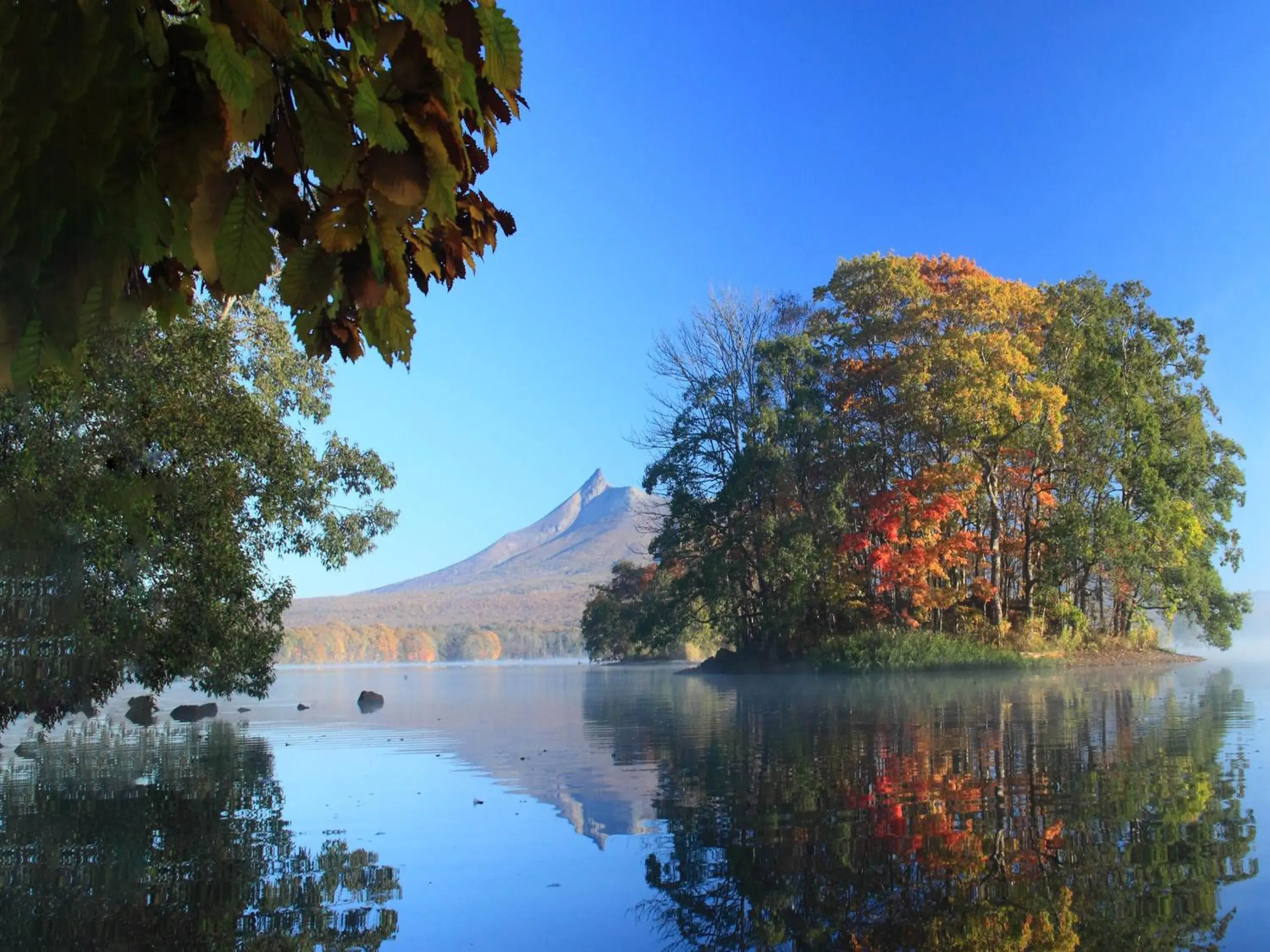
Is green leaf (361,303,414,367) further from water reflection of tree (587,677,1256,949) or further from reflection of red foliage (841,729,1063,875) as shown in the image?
reflection of red foliage (841,729,1063,875)

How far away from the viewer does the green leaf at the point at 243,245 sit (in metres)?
1.86

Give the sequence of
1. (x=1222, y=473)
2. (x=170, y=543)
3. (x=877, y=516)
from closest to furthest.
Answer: (x=170, y=543) < (x=877, y=516) < (x=1222, y=473)

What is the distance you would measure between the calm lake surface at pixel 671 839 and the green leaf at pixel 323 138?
130 inches

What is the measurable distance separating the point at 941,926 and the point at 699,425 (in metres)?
30.6

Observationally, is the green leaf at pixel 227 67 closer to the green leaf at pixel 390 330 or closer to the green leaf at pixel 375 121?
the green leaf at pixel 375 121

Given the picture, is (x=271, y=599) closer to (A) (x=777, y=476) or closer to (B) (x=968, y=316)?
(A) (x=777, y=476)

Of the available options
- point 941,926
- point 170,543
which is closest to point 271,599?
point 170,543

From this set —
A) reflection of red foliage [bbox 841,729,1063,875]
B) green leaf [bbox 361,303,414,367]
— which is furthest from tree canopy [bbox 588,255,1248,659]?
green leaf [bbox 361,303,414,367]

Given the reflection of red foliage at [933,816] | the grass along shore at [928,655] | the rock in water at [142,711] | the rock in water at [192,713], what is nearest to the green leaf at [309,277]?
the reflection of red foliage at [933,816]

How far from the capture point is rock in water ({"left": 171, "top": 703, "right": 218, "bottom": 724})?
2189 cm

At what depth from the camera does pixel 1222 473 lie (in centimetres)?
3688

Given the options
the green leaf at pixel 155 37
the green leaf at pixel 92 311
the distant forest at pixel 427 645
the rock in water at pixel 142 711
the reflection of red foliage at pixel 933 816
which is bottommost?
the distant forest at pixel 427 645

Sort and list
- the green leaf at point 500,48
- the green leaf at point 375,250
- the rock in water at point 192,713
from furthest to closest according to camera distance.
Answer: the rock in water at point 192,713 → the green leaf at point 375,250 → the green leaf at point 500,48

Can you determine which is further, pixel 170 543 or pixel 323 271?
pixel 170 543
